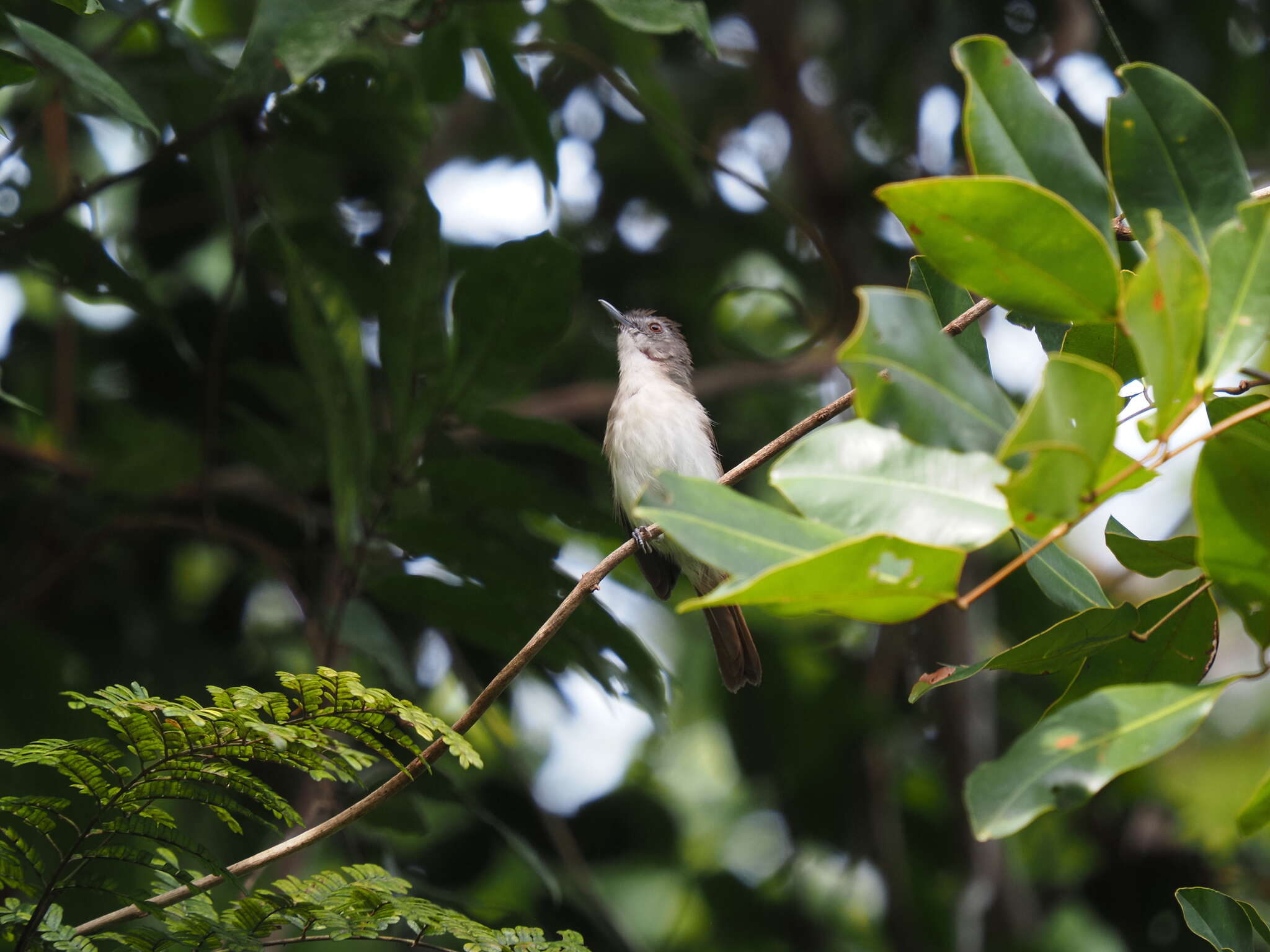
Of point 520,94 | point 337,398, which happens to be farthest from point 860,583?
point 520,94

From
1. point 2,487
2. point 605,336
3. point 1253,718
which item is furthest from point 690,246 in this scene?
point 1253,718

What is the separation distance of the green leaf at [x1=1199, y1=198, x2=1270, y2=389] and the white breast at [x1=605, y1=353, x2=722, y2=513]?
283 cm

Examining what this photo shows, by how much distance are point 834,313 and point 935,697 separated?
1586mm

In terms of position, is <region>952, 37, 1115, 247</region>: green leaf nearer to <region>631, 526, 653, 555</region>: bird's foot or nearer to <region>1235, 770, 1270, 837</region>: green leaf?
<region>1235, 770, 1270, 837</region>: green leaf

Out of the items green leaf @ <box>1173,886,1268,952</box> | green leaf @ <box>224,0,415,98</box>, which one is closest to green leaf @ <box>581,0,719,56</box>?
green leaf @ <box>224,0,415,98</box>

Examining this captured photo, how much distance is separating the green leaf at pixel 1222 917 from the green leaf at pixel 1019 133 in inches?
41.6

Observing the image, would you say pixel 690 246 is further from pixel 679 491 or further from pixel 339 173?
pixel 679 491

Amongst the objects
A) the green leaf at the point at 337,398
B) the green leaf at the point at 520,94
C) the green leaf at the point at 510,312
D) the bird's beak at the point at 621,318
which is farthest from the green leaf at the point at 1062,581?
the bird's beak at the point at 621,318

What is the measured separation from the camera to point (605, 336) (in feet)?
17.7

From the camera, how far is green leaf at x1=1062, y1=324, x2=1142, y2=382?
70.3 inches

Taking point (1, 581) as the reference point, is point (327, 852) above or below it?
below

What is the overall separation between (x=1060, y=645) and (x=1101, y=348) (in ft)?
1.67

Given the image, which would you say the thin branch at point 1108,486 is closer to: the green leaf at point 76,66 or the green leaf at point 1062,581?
the green leaf at point 1062,581

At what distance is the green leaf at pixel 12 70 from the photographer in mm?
2076
